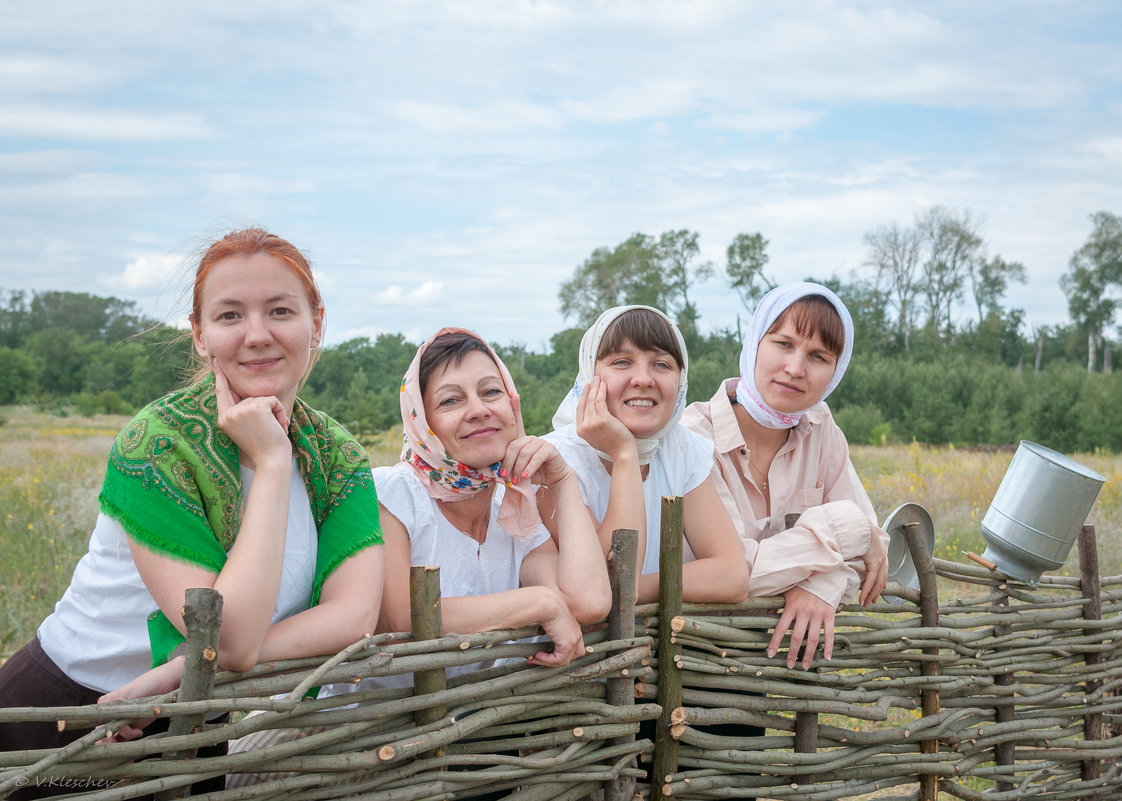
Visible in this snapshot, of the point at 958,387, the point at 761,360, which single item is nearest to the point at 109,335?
the point at 958,387

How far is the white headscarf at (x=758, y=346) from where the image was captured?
124 inches

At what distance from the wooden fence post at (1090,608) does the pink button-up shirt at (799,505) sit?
3.49 ft

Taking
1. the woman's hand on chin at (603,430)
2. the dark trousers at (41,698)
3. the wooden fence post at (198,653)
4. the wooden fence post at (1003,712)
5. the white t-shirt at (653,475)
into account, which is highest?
the woman's hand on chin at (603,430)

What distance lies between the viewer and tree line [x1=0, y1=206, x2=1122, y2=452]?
30.3m

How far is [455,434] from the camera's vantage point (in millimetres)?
2400

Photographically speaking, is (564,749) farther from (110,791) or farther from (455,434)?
(110,791)

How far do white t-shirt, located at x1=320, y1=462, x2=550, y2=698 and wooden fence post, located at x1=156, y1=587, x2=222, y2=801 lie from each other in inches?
23.3

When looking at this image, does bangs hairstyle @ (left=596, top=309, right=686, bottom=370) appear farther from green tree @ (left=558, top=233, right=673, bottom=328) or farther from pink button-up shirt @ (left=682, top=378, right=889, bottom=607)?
green tree @ (left=558, top=233, right=673, bottom=328)

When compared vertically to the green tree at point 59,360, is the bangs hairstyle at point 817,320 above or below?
below

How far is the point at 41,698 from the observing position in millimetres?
1973

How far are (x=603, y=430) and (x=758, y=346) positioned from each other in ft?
3.31

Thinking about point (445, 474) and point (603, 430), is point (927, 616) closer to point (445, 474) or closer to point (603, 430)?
point (603, 430)

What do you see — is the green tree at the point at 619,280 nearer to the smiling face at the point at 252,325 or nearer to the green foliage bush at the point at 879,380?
the green foliage bush at the point at 879,380

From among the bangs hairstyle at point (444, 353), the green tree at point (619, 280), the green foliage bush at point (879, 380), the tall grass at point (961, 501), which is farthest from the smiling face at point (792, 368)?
the green tree at point (619, 280)
